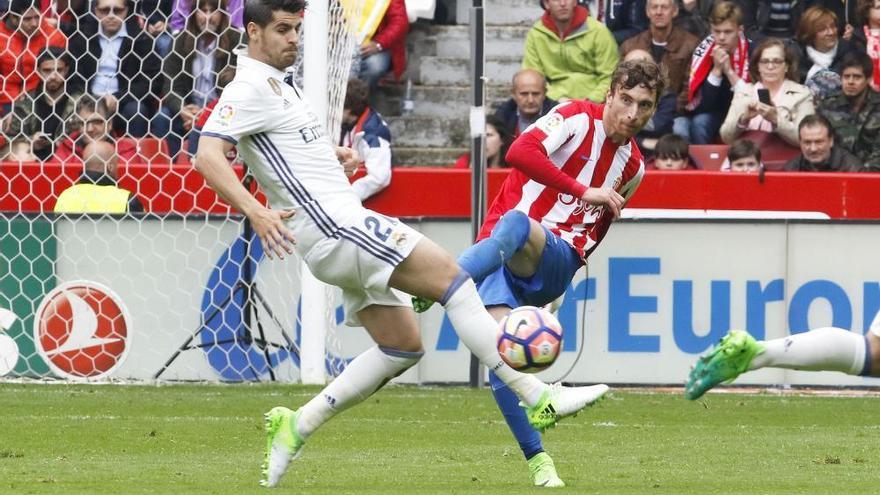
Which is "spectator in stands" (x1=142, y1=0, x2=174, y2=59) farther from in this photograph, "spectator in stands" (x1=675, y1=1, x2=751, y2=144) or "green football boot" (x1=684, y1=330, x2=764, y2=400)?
"green football boot" (x1=684, y1=330, x2=764, y2=400)

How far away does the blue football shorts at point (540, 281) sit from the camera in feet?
24.7

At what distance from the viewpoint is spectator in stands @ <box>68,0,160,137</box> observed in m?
12.8

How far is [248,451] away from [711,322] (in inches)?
189

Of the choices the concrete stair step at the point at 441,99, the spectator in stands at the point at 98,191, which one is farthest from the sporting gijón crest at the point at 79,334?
the concrete stair step at the point at 441,99

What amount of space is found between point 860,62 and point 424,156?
412cm

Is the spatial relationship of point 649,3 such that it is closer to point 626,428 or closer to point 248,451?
point 626,428

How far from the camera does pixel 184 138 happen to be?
12.8 m

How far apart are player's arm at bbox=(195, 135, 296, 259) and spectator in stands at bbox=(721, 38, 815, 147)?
783 centimetres

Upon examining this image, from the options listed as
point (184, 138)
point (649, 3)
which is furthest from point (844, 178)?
point (184, 138)

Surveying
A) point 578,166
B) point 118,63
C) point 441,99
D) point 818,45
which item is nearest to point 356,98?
point 118,63

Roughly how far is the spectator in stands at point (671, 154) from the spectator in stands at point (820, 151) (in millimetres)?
921

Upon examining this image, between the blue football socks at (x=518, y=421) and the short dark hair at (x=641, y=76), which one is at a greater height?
the short dark hair at (x=641, y=76)

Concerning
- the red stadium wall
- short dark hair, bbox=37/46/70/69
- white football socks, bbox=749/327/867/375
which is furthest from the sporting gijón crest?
white football socks, bbox=749/327/867/375

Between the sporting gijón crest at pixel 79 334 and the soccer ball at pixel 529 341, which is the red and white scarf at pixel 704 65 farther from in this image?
the soccer ball at pixel 529 341
